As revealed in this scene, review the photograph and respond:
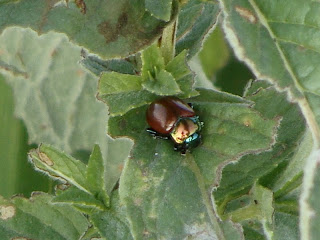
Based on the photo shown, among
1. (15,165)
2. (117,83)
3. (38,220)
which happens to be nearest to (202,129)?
(117,83)

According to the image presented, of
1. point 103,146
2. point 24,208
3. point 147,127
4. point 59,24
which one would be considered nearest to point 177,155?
point 147,127

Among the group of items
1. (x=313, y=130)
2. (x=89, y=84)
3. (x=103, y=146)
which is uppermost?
(x=313, y=130)

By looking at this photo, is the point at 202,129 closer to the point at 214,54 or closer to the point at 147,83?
the point at 147,83

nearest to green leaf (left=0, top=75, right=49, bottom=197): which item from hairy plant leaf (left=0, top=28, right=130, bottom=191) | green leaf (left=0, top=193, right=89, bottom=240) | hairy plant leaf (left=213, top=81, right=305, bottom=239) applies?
hairy plant leaf (left=0, top=28, right=130, bottom=191)

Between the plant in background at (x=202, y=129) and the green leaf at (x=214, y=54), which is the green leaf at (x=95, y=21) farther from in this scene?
the green leaf at (x=214, y=54)

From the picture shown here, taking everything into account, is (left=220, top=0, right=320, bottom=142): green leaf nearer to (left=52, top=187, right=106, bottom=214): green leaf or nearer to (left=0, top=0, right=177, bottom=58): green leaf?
(left=0, top=0, right=177, bottom=58): green leaf

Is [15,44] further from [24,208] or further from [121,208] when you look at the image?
[121,208]
